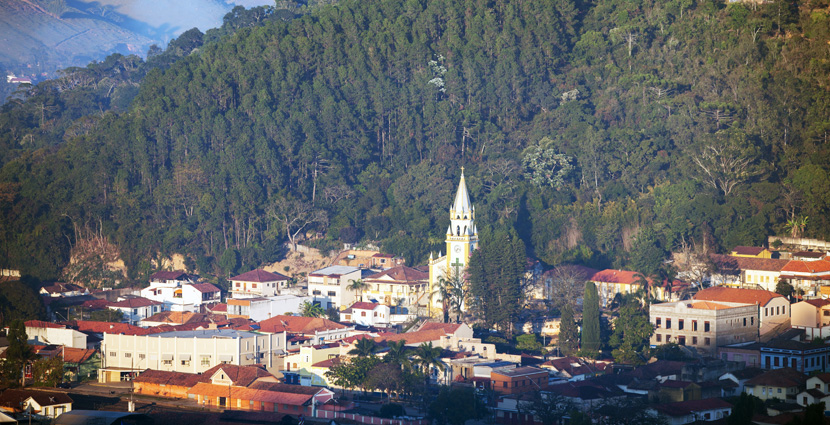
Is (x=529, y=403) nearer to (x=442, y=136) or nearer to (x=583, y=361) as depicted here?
(x=583, y=361)

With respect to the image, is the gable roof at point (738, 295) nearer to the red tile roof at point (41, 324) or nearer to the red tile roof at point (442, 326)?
the red tile roof at point (442, 326)

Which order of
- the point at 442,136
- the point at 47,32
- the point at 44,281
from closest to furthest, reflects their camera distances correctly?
1. the point at 44,281
2. the point at 442,136
3. the point at 47,32

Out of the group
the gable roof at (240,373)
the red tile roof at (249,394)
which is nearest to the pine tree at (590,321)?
the gable roof at (240,373)

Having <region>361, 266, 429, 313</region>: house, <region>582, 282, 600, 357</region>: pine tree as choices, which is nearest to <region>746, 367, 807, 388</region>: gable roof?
<region>582, 282, 600, 357</region>: pine tree

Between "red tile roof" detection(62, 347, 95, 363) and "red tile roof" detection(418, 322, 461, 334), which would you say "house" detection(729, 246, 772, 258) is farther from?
"red tile roof" detection(62, 347, 95, 363)

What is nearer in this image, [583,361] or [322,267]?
[583,361]

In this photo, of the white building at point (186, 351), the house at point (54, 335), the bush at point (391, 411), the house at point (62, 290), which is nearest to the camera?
the bush at point (391, 411)

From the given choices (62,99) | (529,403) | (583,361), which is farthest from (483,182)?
(62,99)
